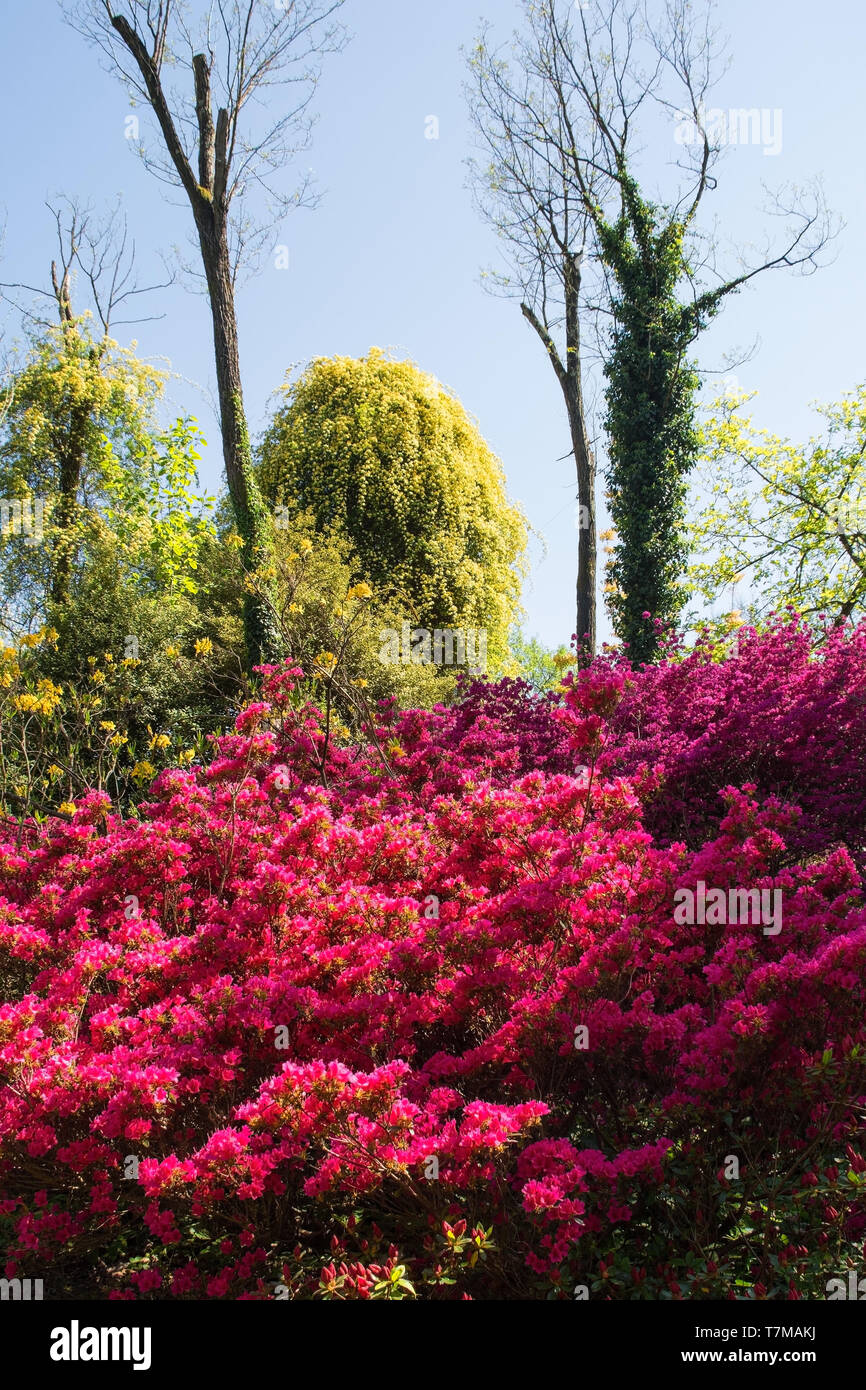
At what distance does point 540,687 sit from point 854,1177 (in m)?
4.87

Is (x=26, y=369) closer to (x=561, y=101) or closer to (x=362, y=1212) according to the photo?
(x=561, y=101)

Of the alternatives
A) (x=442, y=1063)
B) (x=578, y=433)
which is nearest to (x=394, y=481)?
(x=578, y=433)

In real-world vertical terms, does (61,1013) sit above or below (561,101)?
below

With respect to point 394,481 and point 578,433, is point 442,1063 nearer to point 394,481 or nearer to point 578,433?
point 578,433

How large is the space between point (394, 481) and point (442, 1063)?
12.9 m

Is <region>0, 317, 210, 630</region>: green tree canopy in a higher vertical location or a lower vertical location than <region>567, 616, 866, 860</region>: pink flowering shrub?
higher

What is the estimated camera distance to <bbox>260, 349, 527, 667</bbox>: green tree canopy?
1456 centimetres

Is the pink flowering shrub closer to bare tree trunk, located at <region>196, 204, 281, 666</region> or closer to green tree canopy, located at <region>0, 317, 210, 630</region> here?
bare tree trunk, located at <region>196, 204, 281, 666</region>

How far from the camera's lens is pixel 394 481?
14570 mm

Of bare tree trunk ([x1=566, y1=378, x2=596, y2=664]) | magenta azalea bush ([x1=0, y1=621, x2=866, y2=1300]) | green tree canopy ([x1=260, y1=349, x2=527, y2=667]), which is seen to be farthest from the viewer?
green tree canopy ([x1=260, y1=349, x2=527, y2=667])

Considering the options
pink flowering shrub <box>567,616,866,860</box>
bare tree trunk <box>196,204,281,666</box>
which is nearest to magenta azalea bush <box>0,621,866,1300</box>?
pink flowering shrub <box>567,616,866,860</box>

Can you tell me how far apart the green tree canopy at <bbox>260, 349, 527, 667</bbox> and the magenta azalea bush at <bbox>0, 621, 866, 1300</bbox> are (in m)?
10.9
